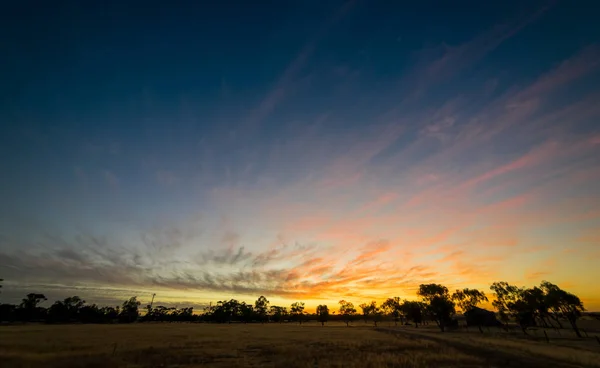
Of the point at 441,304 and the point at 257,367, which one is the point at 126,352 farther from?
the point at 441,304

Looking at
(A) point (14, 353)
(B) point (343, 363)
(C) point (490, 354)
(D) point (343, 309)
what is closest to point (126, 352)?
(A) point (14, 353)

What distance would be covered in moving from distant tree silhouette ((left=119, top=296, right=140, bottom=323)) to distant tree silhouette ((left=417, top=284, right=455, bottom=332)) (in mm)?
182050

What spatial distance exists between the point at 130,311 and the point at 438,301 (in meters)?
197

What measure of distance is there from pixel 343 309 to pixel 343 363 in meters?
161

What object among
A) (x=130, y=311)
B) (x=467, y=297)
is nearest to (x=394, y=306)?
(x=467, y=297)

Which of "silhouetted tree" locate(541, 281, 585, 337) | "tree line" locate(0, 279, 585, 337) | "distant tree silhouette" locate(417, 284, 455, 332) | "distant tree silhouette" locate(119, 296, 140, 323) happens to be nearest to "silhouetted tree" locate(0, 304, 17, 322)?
"tree line" locate(0, 279, 585, 337)

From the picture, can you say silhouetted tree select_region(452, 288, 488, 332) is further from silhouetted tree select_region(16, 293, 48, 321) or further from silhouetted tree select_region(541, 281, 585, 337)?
silhouetted tree select_region(16, 293, 48, 321)

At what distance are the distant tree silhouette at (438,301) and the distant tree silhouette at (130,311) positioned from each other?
18205 centimetres

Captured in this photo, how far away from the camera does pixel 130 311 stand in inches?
7190

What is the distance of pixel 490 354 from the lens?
1346 inches

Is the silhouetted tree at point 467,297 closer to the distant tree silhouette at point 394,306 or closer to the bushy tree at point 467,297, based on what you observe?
the bushy tree at point 467,297

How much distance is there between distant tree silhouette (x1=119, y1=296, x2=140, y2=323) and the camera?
576ft

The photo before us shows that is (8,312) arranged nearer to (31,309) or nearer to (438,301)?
(31,309)

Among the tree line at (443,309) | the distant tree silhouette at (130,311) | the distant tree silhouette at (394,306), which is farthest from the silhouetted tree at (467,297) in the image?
the distant tree silhouette at (130,311)
